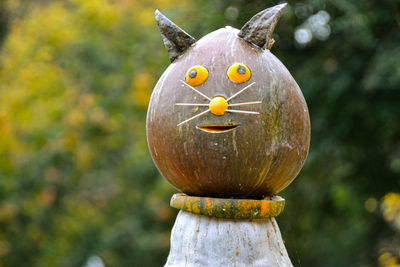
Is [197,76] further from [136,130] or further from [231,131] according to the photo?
[136,130]

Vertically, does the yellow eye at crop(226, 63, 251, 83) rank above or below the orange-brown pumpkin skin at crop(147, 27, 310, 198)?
above

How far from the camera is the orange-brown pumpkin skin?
2.55 meters

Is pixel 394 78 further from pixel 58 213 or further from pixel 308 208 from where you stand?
pixel 58 213

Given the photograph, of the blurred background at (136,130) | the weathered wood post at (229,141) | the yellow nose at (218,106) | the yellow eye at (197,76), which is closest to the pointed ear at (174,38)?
the weathered wood post at (229,141)

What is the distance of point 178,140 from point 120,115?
691 centimetres

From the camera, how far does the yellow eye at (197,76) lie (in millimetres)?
2613

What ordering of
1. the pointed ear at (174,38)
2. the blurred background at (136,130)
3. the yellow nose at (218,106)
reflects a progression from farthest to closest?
the blurred background at (136,130), the pointed ear at (174,38), the yellow nose at (218,106)

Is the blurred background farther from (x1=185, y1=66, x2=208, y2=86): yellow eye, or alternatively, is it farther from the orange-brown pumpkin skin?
(x1=185, y1=66, x2=208, y2=86): yellow eye

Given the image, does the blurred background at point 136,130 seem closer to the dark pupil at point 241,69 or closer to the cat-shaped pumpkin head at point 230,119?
the cat-shaped pumpkin head at point 230,119

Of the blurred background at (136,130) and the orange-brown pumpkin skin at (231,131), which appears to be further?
the blurred background at (136,130)

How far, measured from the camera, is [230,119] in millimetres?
2551

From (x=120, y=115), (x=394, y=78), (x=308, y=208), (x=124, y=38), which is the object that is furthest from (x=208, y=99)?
(x=124, y=38)

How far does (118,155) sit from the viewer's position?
976cm

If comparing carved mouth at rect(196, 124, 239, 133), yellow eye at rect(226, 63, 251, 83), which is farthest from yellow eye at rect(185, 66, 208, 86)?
carved mouth at rect(196, 124, 239, 133)
